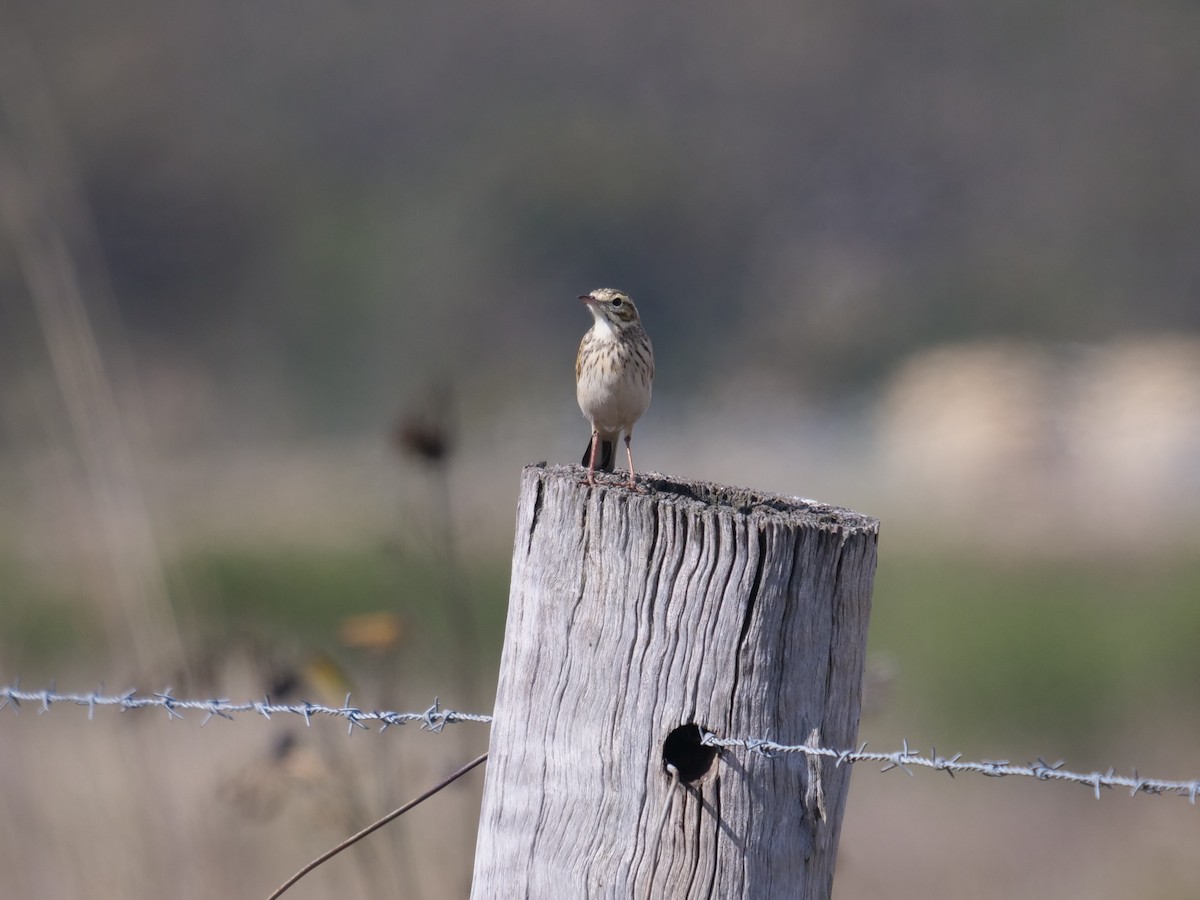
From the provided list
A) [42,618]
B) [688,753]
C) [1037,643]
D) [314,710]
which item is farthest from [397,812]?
[1037,643]

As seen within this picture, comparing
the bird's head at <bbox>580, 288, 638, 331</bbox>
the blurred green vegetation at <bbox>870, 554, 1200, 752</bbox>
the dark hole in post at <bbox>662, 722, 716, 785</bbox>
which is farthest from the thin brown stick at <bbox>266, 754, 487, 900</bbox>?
the blurred green vegetation at <bbox>870, 554, 1200, 752</bbox>

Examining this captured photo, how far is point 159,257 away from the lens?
15969 millimetres

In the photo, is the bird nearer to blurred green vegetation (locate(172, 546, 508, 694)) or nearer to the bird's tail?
the bird's tail

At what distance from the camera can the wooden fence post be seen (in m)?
2.21

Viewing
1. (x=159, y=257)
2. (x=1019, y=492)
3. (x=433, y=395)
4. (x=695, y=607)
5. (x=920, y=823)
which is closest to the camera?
(x=695, y=607)

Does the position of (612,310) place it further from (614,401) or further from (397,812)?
(397,812)

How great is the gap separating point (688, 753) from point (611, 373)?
230 cm

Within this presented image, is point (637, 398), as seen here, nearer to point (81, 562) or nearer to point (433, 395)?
point (433, 395)

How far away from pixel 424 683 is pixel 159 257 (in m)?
10.9

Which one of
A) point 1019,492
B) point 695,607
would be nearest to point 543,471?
point 695,607

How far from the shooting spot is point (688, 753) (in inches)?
90.1

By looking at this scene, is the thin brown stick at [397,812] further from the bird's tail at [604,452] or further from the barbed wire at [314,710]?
the bird's tail at [604,452]

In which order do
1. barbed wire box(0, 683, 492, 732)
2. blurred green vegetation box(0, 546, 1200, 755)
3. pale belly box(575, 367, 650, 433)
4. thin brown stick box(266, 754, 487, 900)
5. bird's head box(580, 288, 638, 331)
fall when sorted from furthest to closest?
blurred green vegetation box(0, 546, 1200, 755)
bird's head box(580, 288, 638, 331)
pale belly box(575, 367, 650, 433)
barbed wire box(0, 683, 492, 732)
thin brown stick box(266, 754, 487, 900)

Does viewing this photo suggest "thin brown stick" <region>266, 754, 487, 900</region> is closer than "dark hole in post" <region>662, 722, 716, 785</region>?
No
